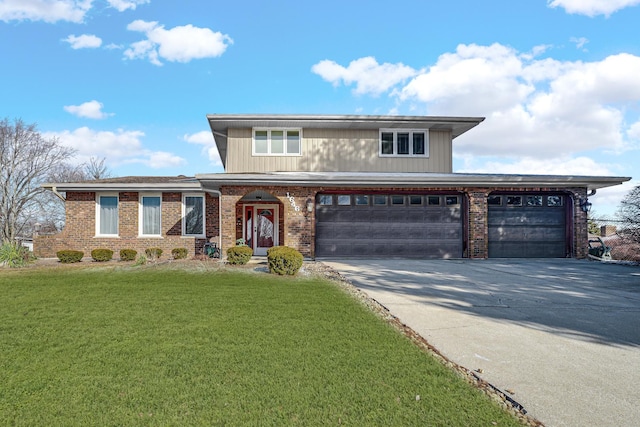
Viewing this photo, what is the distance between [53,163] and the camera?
2889 cm

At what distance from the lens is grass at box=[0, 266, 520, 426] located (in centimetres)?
277

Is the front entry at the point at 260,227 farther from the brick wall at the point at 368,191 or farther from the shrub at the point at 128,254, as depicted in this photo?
the shrub at the point at 128,254

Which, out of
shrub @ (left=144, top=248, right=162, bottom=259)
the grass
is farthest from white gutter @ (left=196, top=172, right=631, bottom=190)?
the grass

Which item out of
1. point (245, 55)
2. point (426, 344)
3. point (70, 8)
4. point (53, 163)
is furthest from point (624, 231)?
point (53, 163)

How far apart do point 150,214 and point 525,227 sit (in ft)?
49.3

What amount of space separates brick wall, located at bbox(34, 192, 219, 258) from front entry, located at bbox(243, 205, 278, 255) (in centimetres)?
132

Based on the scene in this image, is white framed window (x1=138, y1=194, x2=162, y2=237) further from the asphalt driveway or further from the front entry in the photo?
the asphalt driveway

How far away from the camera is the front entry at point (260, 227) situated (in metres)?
15.0

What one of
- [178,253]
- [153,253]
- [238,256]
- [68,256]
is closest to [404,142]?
[238,256]

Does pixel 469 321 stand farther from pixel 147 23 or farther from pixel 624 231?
pixel 147 23

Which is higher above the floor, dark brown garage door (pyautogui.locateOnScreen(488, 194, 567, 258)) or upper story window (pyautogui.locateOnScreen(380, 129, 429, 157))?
upper story window (pyautogui.locateOnScreen(380, 129, 429, 157))

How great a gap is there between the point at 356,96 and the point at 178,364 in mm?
15237

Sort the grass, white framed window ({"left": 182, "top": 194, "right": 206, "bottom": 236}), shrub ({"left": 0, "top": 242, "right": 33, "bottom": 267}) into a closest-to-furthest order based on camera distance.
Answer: the grass
shrub ({"left": 0, "top": 242, "right": 33, "bottom": 267})
white framed window ({"left": 182, "top": 194, "right": 206, "bottom": 236})

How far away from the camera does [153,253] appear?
13352 millimetres
